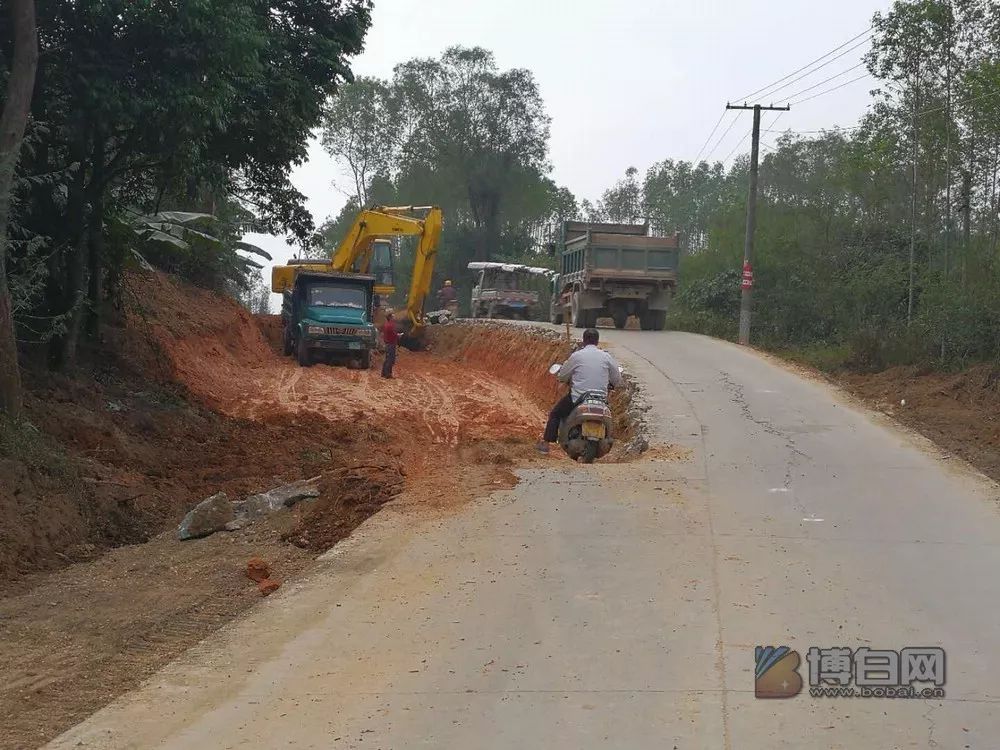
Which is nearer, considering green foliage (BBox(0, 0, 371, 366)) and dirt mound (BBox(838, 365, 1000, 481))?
green foliage (BBox(0, 0, 371, 366))

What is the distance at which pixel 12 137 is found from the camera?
40.5 ft

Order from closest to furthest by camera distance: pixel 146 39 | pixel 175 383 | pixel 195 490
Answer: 1. pixel 195 490
2. pixel 146 39
3. pixel 175 383

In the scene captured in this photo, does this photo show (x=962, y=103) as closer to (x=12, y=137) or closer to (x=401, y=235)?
(x=401, y=235)

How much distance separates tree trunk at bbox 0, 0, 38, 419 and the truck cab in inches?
624

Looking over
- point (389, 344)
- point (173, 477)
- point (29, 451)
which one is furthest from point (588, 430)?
point (389, 344)

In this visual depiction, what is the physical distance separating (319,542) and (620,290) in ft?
73.3

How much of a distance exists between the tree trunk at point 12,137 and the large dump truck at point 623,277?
19.5 meters

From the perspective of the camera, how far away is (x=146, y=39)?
14461mm

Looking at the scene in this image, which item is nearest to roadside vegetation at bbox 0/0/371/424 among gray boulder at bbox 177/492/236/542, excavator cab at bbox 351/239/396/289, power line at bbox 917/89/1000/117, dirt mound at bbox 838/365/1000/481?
gray boulder at bbox 177/492/236/542

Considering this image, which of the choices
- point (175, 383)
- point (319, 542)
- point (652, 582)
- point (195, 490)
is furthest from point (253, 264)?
point (652, 582)

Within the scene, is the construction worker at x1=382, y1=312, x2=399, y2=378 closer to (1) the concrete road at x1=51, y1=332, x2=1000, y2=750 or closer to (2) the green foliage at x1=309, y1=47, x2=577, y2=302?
(1) the concrete road at x1=51, y1=332, x2=1000, y2=750

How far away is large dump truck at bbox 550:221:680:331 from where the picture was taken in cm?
3058

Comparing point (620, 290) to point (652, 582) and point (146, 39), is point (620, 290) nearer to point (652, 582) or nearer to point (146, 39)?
point (146, 39)

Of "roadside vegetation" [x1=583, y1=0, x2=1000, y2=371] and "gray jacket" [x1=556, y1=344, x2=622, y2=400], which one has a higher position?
"roadside vegetation" [x1=583, y1=0, x2=1000, y2=371]
